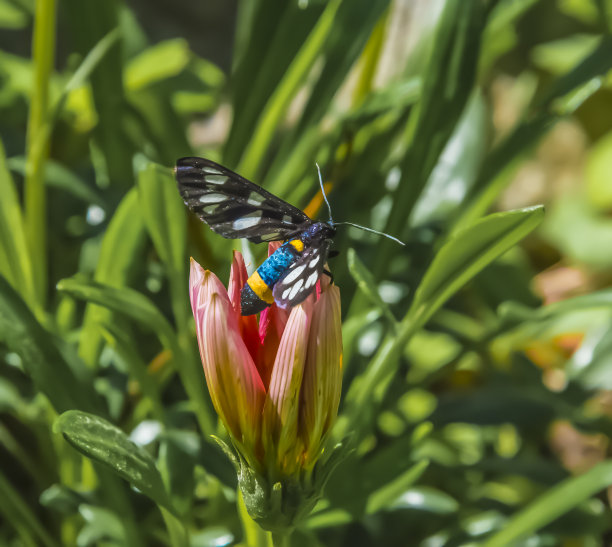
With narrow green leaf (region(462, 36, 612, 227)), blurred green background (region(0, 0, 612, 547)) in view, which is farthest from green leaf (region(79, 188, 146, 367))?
narrow green leaf (region(462, 36, 612, 227))

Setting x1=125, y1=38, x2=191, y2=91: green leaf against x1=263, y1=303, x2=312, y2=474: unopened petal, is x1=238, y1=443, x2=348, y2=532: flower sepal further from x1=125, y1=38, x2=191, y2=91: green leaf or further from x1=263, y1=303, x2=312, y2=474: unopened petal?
x1=125, y1=38, x2=191, y2=91: green leaf

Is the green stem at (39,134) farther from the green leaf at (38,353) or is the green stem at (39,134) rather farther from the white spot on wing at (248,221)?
the white spot on wing at (248,221)

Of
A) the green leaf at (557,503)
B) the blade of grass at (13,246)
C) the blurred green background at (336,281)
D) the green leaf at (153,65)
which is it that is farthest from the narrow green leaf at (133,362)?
the green leaf at (153,65)

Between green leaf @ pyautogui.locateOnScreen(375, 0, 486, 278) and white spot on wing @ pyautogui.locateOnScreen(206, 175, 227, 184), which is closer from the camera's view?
white spot on wing @ pyautogui.locateOnScreen(206, 175, 227, 184)

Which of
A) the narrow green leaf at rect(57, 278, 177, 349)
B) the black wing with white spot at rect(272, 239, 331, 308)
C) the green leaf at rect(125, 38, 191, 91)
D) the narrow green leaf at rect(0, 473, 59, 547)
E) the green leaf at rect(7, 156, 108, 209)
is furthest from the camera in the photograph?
the green leaf at rect(125, 38, 191, 91)

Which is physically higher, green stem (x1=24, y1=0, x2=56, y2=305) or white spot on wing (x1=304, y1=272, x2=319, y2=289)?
green stem (x1=24, y1=0, x2=56, y2=305)

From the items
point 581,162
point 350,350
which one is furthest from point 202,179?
point 581,162

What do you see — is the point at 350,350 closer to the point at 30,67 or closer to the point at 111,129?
the point at 111,129

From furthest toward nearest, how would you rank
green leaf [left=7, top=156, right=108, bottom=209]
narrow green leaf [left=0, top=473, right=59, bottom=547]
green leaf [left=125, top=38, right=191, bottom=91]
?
green leaf [left=125, top=38, right=191, bottom=91] → green leaf [left=7, top=156, right=108, bottom=209] → narrow green leaf [left=0, top=473, right=59, bottom=547]
